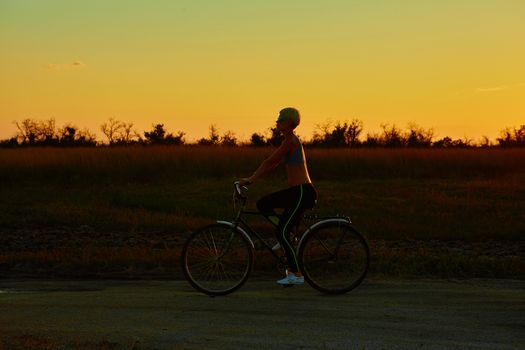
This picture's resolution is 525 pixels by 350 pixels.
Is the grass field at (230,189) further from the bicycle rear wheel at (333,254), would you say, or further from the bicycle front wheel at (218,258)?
the bicycle rear wheel at (333,254)

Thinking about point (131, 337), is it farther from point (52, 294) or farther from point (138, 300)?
point (52, 294)

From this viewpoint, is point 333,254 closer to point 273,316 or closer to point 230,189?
point 273,316

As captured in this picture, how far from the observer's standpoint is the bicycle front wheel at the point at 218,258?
28.7ft

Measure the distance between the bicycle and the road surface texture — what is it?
0.17 meters

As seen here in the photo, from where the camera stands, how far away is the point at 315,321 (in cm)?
727

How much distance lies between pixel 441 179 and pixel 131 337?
917 inches

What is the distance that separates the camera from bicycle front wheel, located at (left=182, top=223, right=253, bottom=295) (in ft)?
28.7

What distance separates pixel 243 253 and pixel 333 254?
95 cm

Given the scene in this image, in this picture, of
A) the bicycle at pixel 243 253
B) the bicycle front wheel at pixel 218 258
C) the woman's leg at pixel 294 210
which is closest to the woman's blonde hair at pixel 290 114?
the woman's leg at pixel 294 210

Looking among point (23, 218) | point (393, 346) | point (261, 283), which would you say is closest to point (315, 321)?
point (393, 346)

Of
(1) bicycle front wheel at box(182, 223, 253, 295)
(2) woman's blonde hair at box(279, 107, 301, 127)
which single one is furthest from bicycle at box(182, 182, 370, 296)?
(2) woman's blonde hair at box(279, 107, 301, 127)

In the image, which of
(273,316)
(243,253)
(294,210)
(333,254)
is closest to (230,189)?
(333,254)

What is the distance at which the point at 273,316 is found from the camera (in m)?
7.48

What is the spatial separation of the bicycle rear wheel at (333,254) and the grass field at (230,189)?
549 cm
